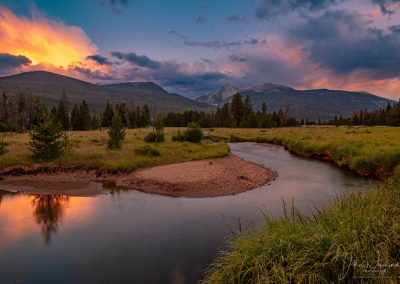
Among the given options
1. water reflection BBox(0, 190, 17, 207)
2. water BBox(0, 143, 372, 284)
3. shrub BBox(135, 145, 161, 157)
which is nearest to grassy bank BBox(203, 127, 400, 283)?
water BBox(0, 143, 372, 284)

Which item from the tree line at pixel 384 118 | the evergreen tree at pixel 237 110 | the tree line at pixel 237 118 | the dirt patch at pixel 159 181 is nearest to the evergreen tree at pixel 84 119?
the tree line at pixel 237 118

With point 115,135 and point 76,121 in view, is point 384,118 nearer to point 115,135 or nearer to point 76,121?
point 115,135

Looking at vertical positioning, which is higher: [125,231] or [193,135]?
[193,135]

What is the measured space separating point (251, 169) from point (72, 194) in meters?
18.2

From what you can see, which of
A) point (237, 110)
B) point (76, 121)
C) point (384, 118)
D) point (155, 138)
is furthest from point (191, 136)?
point (384, 118)

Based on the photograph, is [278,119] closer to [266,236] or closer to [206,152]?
[206,152]

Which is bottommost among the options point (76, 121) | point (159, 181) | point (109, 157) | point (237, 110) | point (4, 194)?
point (4, 194)

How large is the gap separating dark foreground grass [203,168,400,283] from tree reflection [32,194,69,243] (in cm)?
1090

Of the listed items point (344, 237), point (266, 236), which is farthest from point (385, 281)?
point (266, 236)

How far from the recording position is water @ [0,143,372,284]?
11.2 m

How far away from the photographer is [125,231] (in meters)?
15.0

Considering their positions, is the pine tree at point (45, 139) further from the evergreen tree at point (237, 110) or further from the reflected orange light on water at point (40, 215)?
the evergreen tree at point (237, 110)

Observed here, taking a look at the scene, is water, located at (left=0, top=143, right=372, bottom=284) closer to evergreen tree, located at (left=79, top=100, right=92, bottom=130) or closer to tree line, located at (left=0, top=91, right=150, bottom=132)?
tree line, located at (left=0, top=91, right=150, bottom=132)

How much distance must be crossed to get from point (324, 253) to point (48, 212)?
1702cm
